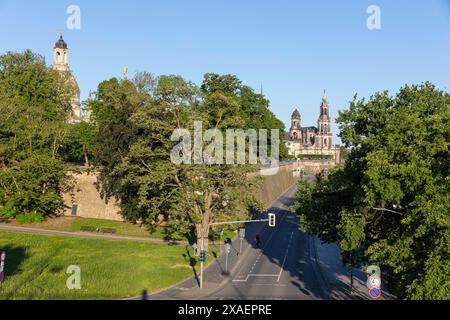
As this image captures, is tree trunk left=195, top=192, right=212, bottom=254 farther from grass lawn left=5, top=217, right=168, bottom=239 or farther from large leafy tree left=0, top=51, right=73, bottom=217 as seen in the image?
large leafy tree left=0, top=51, right=73, bottom=217

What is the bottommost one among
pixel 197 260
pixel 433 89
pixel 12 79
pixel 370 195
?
pixel 197 260

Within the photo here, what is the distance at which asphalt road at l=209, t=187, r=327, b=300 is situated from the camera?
125 ft

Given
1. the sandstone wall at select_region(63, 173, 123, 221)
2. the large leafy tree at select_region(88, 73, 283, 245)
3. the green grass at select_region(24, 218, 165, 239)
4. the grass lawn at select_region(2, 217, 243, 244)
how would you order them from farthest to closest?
the sandstone wall at select_region(63, 173, 123, 221)
the green grass at select_region(24, 218, 165, 239)
the grass lawn at select_region(2, 217, 243, 244)
the large leafy tree at select_region(88, 73, 283, 245)

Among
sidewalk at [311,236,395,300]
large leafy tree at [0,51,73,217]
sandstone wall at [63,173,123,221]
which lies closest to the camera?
sidewalk at [311,236,395,300]

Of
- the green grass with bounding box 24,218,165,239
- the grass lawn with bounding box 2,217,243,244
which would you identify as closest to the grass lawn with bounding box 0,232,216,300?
the green grass with bounding box 24,218,165,239

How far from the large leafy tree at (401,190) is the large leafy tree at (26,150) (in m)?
42.0

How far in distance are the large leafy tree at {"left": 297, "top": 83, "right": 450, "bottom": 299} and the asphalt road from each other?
228 inches

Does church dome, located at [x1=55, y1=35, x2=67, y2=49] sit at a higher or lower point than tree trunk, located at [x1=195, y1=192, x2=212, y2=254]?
higher

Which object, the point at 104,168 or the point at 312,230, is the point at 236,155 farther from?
the point at 104,168

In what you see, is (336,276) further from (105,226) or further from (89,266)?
(105,226)

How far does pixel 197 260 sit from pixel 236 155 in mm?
11173

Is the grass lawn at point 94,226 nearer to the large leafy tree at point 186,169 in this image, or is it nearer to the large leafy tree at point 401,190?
the large leafy tree at point 186,169
